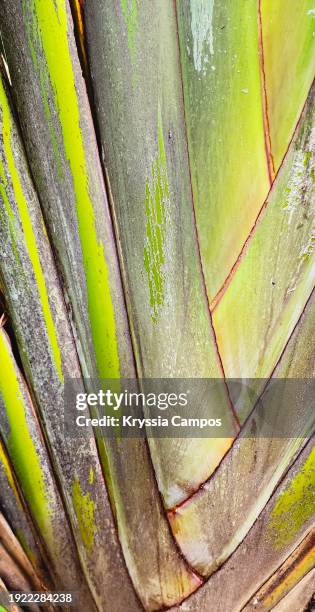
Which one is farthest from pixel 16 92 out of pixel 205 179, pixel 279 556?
pixel 279 556

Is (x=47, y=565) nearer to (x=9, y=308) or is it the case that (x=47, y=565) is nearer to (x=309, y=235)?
(x=9, y=308)

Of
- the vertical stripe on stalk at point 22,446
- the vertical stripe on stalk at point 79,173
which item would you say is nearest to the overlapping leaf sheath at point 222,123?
the vertical stripe on stalk at point 79,173

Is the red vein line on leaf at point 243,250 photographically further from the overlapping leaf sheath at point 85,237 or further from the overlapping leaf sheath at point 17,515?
the overlapping leaf sheath at point 17,515

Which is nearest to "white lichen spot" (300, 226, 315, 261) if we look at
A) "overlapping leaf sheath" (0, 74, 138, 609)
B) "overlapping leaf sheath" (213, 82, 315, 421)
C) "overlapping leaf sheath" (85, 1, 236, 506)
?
"overlapping leaf sheath" (213, 82, 315, 421)

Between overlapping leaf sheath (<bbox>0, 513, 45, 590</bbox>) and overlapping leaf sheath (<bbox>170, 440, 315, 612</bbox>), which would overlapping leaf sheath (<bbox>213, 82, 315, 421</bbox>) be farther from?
overlapping leaf sheath (<bbox>0, 513, 45, 590</bbox>)

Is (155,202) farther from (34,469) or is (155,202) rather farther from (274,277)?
(34,469)

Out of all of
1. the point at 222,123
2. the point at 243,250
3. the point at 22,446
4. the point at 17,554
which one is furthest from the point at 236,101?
the point at 17,554
